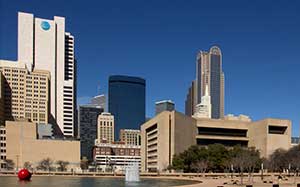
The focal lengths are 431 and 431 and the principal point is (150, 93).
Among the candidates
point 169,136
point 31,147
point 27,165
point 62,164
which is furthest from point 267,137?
point 31,147

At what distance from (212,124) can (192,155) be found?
42597 millimetres

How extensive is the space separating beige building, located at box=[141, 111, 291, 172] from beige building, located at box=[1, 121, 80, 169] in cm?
3478

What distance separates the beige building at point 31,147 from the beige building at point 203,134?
1369 inches

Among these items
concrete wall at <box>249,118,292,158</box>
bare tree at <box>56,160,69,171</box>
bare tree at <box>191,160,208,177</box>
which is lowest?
bare tree at <box>56,160,69,171</box>

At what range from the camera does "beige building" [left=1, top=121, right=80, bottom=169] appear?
6944 inches

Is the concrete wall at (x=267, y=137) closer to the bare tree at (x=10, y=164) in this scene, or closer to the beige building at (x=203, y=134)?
the beige building at (x=203, y=134)

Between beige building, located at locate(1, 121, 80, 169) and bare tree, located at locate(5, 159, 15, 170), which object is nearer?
bare tree, located at locate(5, 159, 15, 170)

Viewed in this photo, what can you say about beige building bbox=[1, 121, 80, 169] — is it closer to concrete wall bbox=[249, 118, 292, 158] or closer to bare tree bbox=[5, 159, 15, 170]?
bare tree bbox=[5, 159, 15, 170]

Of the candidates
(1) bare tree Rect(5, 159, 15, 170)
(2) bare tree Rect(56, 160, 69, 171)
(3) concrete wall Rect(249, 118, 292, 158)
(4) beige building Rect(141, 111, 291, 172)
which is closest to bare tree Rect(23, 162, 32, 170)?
(1) bare tree Rect(5, 159, 15, 170)

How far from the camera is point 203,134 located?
170375mm

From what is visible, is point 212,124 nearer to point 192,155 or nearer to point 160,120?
point 160,120

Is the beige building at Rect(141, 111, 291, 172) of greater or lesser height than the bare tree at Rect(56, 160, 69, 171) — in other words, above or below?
above

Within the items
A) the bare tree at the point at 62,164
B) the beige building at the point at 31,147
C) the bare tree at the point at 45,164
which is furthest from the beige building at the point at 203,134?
the bare tree at the point at 45,164

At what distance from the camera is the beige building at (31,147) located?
17638 centimetres
